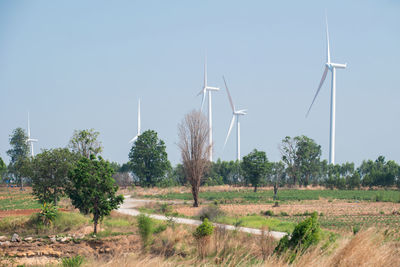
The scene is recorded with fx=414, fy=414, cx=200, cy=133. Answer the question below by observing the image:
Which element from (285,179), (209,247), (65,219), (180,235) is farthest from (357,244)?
(285,179)

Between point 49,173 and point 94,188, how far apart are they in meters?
6.96

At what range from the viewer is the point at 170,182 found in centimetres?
6575

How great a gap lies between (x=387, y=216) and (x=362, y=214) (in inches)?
71.0

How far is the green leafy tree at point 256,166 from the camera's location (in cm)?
5700

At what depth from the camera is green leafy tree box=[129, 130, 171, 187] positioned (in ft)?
218

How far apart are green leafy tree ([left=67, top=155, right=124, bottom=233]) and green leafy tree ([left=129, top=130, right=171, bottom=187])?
42996mm

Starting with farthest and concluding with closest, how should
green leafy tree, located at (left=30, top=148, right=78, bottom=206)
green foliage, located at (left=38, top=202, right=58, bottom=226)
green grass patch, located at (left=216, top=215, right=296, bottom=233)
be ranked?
green leafy tree, located at (left=30, top=148, right=78, bottom=206) → green foliage, located at (left=38, top=202, right=58, bottom=226) → green grass patch, located at (left=216, top=215, right=296, bottom=233)

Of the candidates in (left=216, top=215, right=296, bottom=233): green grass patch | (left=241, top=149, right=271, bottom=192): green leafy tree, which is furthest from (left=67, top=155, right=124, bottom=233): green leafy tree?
(left=241, top=149, right=271, bottom=192): green leafy tree

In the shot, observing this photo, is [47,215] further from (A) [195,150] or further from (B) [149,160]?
(B) [149,160]

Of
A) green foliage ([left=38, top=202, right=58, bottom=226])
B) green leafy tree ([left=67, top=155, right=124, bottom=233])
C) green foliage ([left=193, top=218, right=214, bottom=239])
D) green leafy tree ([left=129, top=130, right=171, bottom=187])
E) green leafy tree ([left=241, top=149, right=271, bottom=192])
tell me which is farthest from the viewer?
green leafy tree ([left=129, top=130, right=171, bottom=187])

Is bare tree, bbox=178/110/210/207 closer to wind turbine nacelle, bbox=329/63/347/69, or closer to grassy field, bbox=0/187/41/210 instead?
grassy field, bbox=0/187/41/210

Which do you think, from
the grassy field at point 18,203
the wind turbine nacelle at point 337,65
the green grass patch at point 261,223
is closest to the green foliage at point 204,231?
the green grass patch at point 261,223

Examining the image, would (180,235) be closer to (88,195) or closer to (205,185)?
(88,195)

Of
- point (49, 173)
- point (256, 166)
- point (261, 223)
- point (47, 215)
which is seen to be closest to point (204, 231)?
point (261, 223)
